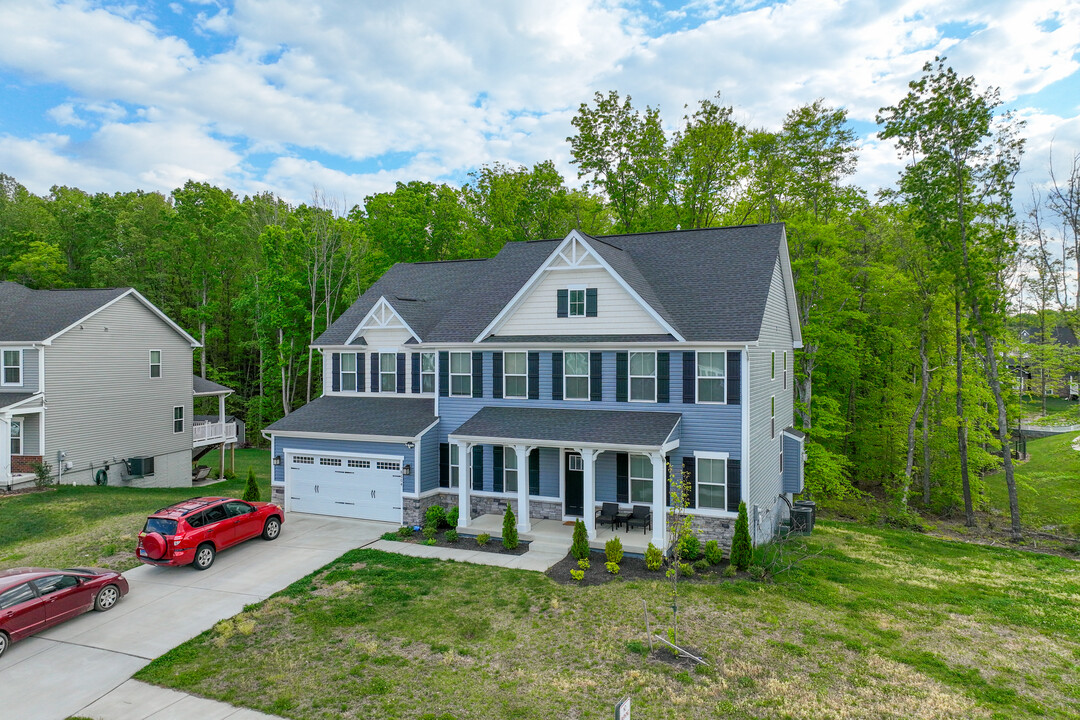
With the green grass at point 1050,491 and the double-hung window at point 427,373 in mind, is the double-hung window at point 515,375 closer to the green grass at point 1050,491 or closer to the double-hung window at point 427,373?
the double-hung window at point 427,373

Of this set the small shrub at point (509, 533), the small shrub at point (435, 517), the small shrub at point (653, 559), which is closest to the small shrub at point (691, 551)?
the small shrub at point (653, 559)

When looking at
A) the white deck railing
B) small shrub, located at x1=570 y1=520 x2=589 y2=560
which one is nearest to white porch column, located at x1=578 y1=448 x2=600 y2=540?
small shrub, located at x1=570 y1=520 x2=589 y2=560

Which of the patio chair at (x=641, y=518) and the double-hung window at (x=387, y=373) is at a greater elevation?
the double-hung window at (x=387, y=373)

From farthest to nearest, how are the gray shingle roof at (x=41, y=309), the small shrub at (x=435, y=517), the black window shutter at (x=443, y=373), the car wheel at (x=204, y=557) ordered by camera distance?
the gray shingle roof at (x=41, y=309), the black window shutter at (x=443, y=373), the small shrub at (x=435, y=517), the car wheel at (x=204, y=557)

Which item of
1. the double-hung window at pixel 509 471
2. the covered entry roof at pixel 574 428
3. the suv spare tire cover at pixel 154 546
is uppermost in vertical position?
the covered entry roof at pixel 574 428

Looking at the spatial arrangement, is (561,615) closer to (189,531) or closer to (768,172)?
(189,531)

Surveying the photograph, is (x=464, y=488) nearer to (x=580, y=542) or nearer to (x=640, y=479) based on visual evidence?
(x=580, y=542)

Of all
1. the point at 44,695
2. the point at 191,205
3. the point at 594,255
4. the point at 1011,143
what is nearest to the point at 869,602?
the point at 594,255

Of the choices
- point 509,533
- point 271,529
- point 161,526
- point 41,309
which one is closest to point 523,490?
point 509,533
